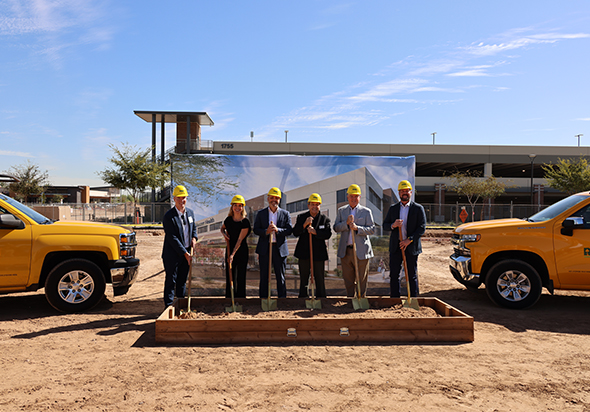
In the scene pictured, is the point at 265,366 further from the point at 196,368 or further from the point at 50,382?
the point at 50,382

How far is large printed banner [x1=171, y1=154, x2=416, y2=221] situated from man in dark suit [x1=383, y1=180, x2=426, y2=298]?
1.06m

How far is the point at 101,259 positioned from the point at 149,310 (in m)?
1.23

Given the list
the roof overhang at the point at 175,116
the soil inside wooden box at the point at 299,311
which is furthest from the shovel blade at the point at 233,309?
the roof overhang at the point at 175,116

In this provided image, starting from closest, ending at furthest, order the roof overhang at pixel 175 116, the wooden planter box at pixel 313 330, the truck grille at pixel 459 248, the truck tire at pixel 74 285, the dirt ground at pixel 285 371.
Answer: the dirt ground at pixel 285 371
the wooden planter box at pixel 313 330
the truck tire at pixel 74 285
the truck grille at pixel 459 248
the roof overhang at pixel 175 116

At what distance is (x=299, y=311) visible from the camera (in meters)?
6.13

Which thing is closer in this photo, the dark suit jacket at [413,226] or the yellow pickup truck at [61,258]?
the yellow pickup truck at [61,258]

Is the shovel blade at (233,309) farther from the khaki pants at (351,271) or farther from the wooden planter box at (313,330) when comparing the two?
the khaki pants at (351,271)

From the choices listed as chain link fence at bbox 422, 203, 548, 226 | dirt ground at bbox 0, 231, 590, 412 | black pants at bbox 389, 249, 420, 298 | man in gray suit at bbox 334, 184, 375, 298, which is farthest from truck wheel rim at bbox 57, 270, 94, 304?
chain link fence at bbox 422, 203, 548, 226

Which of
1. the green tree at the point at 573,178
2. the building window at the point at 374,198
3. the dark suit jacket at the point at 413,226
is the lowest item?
the dark suit jacket at the point at 413,226

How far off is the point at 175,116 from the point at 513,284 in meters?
35.7

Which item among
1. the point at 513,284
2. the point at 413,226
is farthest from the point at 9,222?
A: the point at 513,284

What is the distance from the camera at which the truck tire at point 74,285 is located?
663 centimetres

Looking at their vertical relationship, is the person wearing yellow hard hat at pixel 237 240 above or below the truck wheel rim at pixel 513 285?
above

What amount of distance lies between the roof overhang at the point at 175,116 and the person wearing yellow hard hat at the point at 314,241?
109 feet
